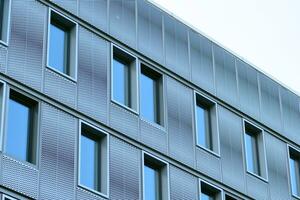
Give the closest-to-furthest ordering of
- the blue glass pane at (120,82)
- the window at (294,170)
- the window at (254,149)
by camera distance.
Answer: the blue glass pane at (120,82), the window at (254,149), the window at (294,170)

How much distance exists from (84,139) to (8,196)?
507 centimetres

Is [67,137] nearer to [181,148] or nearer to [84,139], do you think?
[84,139]

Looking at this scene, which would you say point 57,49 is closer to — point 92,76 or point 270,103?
point 92,76

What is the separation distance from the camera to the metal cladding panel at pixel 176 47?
45625 millimetres

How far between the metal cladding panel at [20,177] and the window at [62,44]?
425 centimetres

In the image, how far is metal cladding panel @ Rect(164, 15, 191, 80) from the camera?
1796 inches

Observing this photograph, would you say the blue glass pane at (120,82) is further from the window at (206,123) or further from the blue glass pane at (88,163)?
the window at (206,123)

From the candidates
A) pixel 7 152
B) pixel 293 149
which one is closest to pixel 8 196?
pixel 7 152

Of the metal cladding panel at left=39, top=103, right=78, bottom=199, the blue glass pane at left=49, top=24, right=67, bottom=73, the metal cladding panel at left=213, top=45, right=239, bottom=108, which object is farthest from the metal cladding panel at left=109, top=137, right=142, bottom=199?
the metal cladding panel at left=213, top=45, right=239, bottom=108

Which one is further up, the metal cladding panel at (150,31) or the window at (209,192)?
the metal cladding panel at (150,31)

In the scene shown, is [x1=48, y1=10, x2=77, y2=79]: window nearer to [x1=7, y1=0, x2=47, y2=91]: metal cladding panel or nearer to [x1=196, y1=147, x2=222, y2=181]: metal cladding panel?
[x1=7, y1=0, x2=47, y2=91]: metal cladding panel

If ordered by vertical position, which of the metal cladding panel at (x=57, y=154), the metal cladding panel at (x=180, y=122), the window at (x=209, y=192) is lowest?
the metal cladding panel at (x=57, y=154)

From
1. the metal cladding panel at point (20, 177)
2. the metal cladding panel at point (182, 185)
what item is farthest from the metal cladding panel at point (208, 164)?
the metal cladding panel at point (20, 177)

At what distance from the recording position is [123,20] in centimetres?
4362
